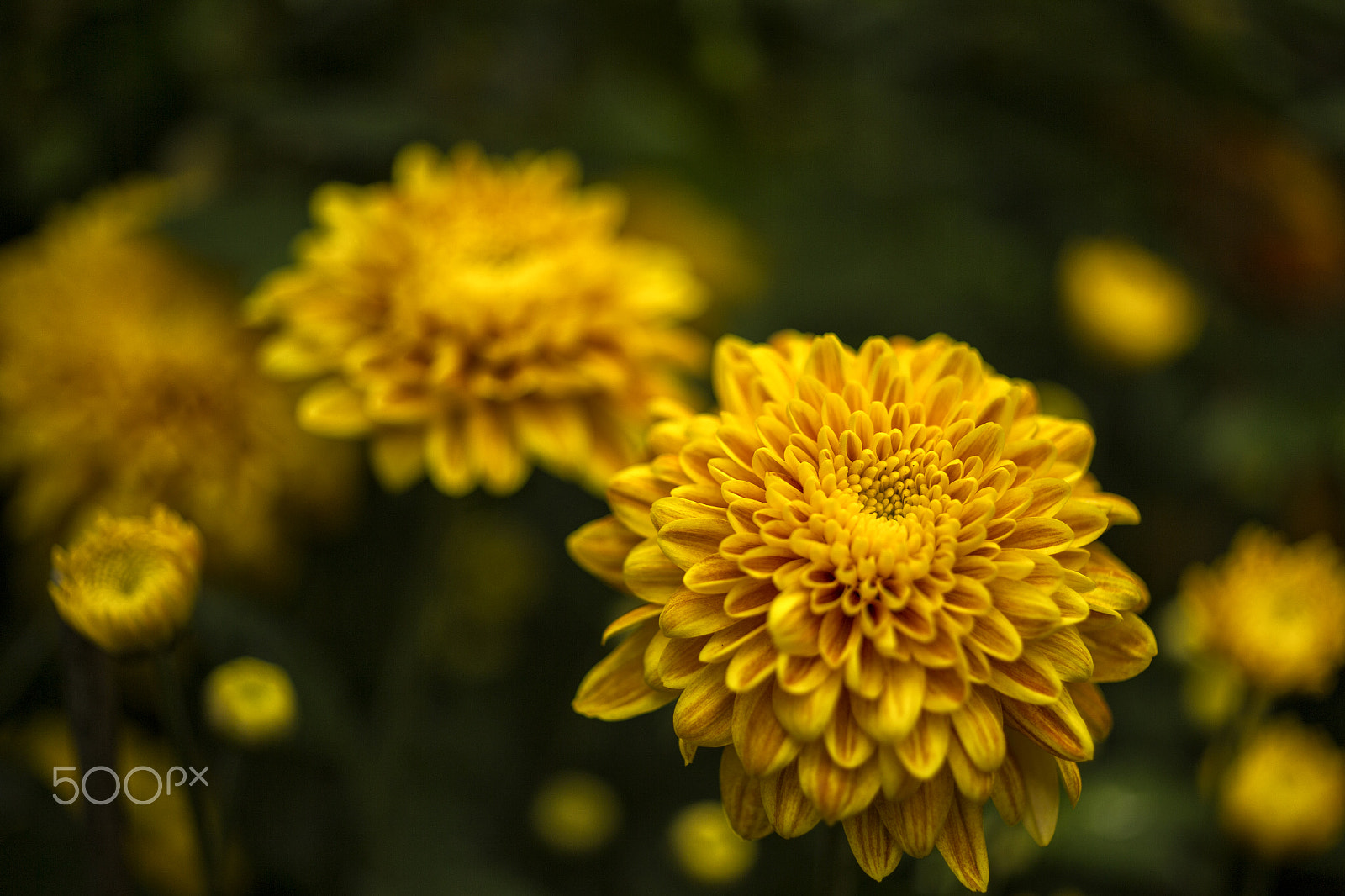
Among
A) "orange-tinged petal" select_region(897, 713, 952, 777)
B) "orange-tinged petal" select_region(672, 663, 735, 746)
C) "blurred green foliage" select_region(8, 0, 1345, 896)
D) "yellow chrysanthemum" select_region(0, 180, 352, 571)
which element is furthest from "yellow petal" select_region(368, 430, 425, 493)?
"orange-tinged petal" select_region(897, 713, 952, 777)

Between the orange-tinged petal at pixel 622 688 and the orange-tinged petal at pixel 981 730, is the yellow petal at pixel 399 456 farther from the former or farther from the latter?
the orange-tinged petal at pixel 981 730

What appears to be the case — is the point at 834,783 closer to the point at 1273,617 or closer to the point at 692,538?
the point at 692,538

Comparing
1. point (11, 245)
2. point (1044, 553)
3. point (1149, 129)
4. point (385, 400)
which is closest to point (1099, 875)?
point (1044, 553)

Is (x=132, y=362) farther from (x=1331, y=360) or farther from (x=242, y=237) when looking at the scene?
(x=1331, y=360)

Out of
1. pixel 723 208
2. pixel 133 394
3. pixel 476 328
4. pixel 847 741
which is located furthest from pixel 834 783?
pixel 723 208

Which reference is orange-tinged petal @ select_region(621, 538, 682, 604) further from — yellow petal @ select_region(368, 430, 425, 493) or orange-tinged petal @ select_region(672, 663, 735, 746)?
yellow petal @ select_region(368, 430, 425, 493)

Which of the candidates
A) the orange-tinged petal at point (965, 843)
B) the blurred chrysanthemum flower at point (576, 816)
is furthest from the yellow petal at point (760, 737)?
the blurred chrysanthemum flower at point (576, 816)

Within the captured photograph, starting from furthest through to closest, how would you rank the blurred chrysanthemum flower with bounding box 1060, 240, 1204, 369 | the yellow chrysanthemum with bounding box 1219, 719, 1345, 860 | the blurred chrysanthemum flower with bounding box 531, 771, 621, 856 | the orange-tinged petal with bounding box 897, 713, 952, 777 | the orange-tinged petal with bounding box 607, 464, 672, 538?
the blurred chrysanthemum flower with bounding box 1060, 240, 1204, 369 → the blurred chrysanthemum flower with bounding box 531, 771, 621, 856 → the yellow chrysanthemum with bounding box 1219, 719, 1345, 860 → the orange-tinged petal with bounding box 607, 464, 672, 538 → the orange-tinged petal with bounding box 897, 713, 952, 777
